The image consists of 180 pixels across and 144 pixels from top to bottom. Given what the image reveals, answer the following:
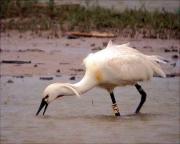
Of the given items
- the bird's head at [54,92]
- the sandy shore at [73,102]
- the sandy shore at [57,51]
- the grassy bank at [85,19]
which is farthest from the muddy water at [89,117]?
the grassy bank at [85,19]

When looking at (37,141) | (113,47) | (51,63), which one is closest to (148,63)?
(113,47)

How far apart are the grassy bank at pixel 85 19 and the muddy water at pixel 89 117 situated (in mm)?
3501

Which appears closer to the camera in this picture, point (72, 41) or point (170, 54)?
point (170, 54)

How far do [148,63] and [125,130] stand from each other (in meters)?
1.50

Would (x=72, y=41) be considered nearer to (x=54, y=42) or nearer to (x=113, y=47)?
(x=54, y=42)

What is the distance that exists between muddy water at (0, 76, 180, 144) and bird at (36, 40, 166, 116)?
24 centimetres

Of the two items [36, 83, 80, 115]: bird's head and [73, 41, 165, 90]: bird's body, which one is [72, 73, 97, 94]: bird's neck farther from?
[36, 83, 80, 115]: bird's head

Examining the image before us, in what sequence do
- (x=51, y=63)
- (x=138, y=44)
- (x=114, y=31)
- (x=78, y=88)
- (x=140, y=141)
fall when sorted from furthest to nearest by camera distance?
(x=114, y=31) → (x=138, y=44) → (x=51, y=63) → (x=78, y=88) → (x=140, y=141)

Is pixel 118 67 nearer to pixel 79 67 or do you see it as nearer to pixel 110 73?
pixel 110 73

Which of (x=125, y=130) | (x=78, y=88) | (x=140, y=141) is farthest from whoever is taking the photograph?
(x=78, y=88)

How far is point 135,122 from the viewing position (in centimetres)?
952

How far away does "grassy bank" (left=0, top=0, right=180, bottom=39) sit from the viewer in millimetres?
15711

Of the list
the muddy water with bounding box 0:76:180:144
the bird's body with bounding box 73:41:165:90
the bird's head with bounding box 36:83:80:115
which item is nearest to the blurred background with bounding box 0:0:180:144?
the muddy water with bounding box 0:76:180:144

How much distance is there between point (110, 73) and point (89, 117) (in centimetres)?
60
